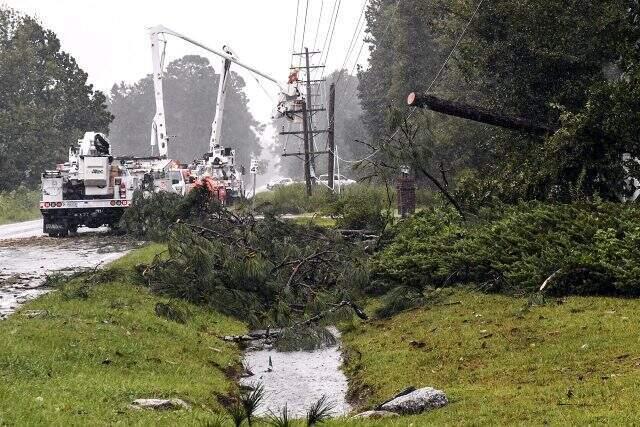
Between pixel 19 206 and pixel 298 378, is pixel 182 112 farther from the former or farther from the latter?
pixel 298 378

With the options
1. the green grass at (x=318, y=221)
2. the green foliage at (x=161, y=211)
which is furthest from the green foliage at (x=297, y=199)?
the green foliage at (x=161, y=211)

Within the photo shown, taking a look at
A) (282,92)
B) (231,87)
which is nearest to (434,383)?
(282,92)

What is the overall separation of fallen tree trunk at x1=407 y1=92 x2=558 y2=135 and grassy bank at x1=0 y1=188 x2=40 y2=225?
32263 mm

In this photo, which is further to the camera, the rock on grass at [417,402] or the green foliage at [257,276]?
the green foliage at [257,276]

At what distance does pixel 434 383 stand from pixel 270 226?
9.25m

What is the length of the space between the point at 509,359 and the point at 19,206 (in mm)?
43198

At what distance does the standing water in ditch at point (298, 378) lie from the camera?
953 centimetres

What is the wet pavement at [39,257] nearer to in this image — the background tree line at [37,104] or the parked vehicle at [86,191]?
the parked vehicle at [86,191]

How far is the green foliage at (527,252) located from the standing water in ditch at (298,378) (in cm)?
246

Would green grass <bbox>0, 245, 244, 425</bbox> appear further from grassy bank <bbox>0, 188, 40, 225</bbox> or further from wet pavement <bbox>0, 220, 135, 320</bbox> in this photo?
grassy bank <bbox>0, 188, 40, 225</bbox>

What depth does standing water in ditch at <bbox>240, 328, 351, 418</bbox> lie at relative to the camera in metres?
9.53

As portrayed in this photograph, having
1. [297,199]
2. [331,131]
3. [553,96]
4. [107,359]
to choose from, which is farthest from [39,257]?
[331,131]

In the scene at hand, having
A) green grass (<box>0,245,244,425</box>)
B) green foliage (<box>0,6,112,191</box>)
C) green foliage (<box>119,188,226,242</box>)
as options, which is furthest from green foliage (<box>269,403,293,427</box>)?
green foliage (<box>0,6,112,191</box>)

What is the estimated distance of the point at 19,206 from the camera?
48250mm
